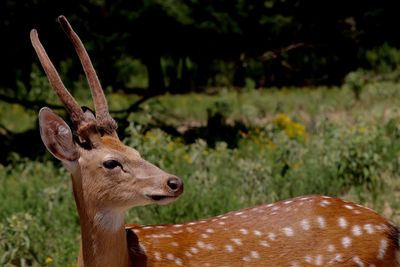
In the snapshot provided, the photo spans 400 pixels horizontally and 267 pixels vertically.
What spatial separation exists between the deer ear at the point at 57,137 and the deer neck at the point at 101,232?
11 cm

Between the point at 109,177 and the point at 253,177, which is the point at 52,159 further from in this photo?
the point at 109,177

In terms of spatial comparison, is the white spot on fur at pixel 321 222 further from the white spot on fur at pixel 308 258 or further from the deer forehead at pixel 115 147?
the deer forehead at pixel 115 147

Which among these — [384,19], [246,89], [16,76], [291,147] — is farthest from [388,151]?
[384,19]

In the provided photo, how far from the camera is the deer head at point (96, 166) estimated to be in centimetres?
439

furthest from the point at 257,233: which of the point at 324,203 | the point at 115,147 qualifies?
the point at 115,147

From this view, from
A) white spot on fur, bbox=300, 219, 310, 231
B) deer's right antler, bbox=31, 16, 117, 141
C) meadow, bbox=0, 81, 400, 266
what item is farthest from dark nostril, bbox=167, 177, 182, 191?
meadow, bbox=0, 81, 400, 266

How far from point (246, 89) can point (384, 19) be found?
346 cm

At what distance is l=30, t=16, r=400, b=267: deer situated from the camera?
443cm

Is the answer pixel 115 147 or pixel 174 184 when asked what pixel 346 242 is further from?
pixel 115 147

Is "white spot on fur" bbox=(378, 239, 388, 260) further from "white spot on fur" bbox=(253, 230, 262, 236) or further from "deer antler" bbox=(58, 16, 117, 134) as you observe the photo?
"deer antler" bbox=(58, 16, 117, 134)

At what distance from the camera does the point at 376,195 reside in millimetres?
7945

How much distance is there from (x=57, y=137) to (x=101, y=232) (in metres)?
0.50

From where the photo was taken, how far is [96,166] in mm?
4465

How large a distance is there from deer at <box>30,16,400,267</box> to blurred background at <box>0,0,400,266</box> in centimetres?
167
